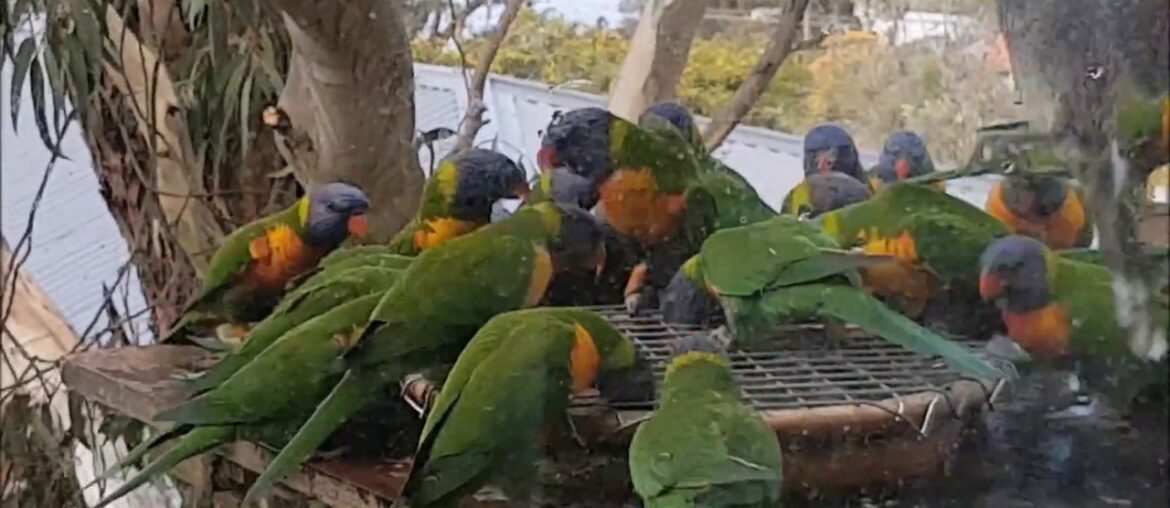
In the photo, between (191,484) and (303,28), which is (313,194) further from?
(191,484)

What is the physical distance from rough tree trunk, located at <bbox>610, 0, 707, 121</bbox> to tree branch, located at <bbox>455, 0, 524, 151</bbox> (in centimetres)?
13

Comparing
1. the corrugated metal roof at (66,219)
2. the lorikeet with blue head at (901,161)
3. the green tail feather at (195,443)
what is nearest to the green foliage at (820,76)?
the lorikeet with blue head at (901,161)

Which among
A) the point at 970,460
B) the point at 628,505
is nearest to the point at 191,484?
the point at 628,505

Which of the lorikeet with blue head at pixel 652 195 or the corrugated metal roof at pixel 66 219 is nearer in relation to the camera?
the lorikeet with blue head at pixel 652 195

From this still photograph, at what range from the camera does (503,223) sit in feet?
2.45

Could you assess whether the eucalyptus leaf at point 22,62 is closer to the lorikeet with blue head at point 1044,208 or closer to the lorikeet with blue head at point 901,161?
the lorikeet with blue head at point 901,161

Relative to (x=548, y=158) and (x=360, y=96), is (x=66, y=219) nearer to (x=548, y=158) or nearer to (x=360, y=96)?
(x=360, y=96)

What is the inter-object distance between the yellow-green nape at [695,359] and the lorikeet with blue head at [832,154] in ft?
0.51

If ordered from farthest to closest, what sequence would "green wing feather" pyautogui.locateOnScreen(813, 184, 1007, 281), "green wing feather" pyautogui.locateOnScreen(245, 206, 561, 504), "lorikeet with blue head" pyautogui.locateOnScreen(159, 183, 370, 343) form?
"lorikeet with blue head" pyautogui.locateOnScreen(159, 183, 370, 343), "green wing feather" pyautogui.locateOnScreen(245, 206, 561, 504), "green wing feather" pyautogui.locateOnScreen(813, 184, 1007, 281)

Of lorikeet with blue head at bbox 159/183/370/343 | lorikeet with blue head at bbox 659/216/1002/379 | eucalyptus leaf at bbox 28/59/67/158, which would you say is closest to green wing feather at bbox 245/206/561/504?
lorikeet with blue head at bbox 659/216/1002/379

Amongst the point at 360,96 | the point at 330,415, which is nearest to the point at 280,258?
the point at 360,96

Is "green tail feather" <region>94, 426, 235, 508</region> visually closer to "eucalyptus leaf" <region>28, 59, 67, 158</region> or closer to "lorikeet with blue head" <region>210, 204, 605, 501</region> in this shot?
"lorikeet with blue head" <region>210, 204, 605, 501</region>

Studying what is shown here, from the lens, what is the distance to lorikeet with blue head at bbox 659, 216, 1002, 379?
583mm

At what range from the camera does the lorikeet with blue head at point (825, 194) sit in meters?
0.70
